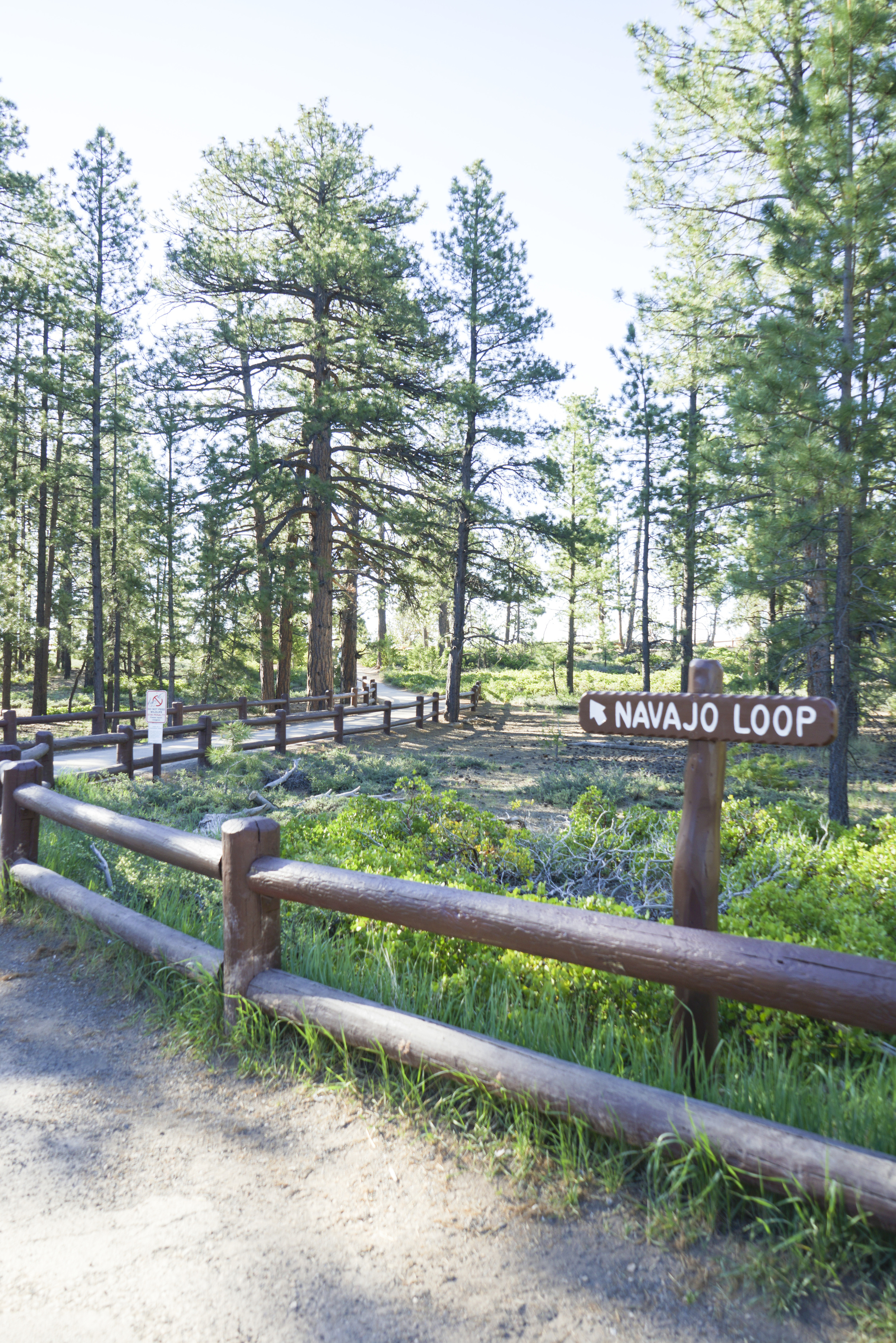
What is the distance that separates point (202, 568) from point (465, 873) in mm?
15226

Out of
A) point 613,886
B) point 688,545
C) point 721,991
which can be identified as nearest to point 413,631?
point 688,545

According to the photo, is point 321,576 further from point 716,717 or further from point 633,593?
point 633,593

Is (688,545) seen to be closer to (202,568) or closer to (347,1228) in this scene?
(202,568)

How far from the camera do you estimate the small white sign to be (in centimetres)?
1020

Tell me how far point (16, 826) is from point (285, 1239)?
412cm

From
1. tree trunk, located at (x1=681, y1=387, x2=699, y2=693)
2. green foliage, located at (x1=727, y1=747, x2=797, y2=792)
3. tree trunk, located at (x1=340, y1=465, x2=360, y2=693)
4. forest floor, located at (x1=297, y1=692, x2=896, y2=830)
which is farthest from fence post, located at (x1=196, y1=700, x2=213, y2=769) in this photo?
tree trunk, located at (x1=681, y1=387, x2=699, y2=693)

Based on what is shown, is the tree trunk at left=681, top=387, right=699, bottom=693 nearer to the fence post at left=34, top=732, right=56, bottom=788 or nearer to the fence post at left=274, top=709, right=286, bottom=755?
the fence post at left=274, top=709, right=286, bottom=755

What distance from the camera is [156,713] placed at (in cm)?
1039

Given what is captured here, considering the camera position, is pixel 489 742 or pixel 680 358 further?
pixel 489 742

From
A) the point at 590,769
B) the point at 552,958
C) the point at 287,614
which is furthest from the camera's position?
the point at 287,614

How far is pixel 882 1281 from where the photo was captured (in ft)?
6.03

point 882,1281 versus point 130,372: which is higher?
point 130,372

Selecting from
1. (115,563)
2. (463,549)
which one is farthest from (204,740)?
(115,563)

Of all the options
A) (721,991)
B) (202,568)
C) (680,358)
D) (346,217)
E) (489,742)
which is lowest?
(489,742)
